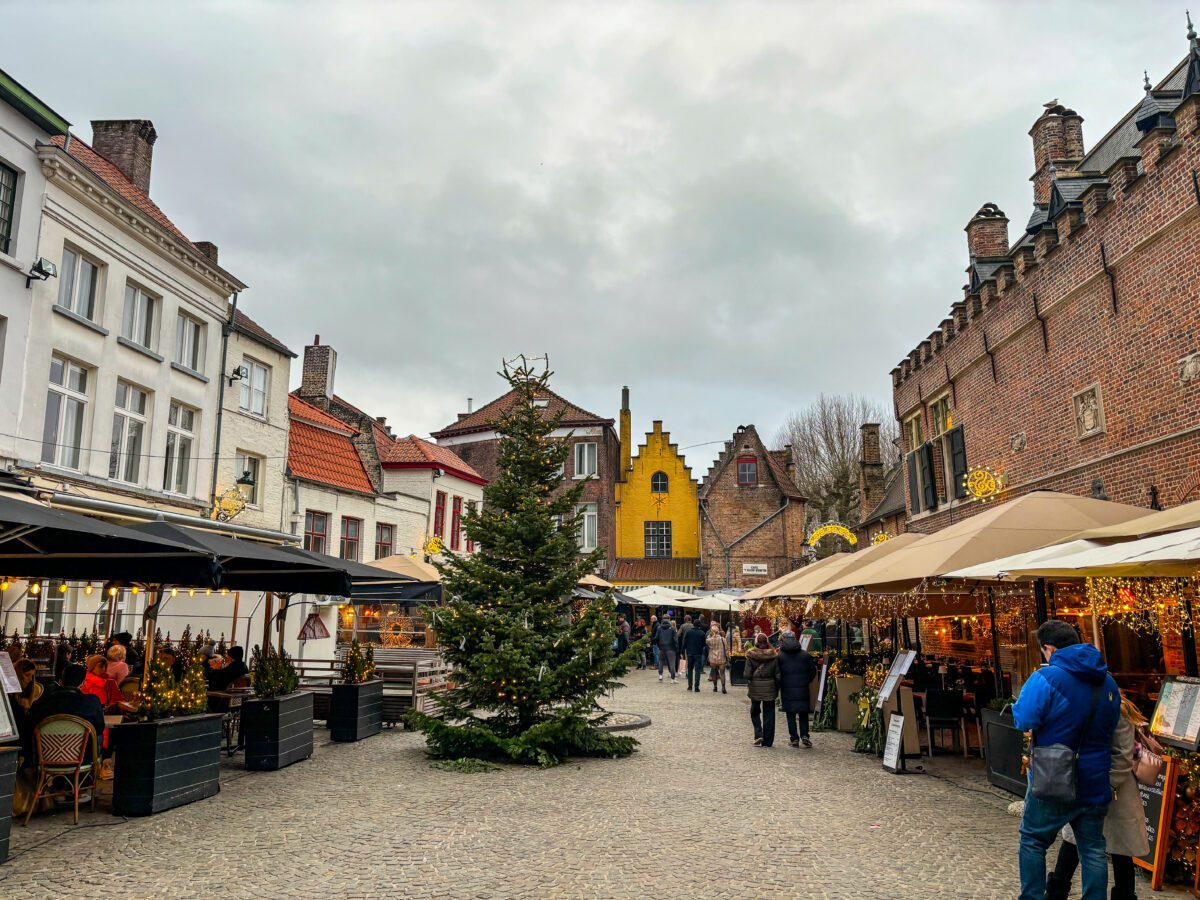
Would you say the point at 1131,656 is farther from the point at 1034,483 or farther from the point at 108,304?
the point at 108,304

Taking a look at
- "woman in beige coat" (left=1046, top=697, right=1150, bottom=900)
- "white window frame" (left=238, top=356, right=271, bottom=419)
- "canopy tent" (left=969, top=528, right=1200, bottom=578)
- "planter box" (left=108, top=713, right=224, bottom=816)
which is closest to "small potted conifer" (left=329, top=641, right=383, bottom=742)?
"planter box" (left=108, top=713, right=224, bottom=816)

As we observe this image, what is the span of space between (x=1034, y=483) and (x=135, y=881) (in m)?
14.0

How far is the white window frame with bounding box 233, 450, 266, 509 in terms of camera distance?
2177cm

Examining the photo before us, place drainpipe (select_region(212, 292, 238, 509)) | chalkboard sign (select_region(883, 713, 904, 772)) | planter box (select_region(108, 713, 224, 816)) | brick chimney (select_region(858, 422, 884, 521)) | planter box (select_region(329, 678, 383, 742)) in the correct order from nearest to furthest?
planter box (select_region(108, 713, 224, 816))
chalkboard sign (select_region(883, 713, 904, 772))
planter box (select_region(329, 678, 383, 742))
drainpipe (select_region(212, 292, 238, 509))
brick chimney (select_region(858, 422, 884, 521))

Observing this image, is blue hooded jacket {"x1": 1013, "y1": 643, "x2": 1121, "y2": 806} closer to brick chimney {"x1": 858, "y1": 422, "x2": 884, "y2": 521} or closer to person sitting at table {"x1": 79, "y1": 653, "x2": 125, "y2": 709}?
person sitting at table {"x1": 79, "y1": 653, "x2": 125, "y2": 709}

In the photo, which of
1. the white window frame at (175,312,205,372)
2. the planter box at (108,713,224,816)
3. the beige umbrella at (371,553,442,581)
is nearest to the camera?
the planter box at (108,713,224,816)

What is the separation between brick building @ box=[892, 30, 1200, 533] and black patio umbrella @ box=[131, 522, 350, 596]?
36.0 feet

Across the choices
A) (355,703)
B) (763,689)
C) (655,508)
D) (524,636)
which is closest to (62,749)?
(524,636)

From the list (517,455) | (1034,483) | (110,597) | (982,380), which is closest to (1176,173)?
(1034,483)

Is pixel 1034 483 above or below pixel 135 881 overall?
above

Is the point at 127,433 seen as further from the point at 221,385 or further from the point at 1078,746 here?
the point at 1078,746

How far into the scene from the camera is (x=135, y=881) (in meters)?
5.78

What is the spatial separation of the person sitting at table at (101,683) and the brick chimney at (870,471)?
88.0 feet

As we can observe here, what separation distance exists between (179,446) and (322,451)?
617cm
